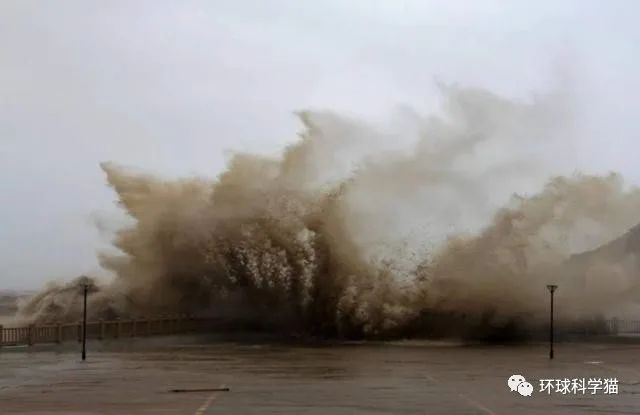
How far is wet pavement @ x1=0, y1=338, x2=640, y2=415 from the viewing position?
1952 cm

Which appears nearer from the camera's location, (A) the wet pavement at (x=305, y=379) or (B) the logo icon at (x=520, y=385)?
(A) the wet pavement at (x=305, y=379)

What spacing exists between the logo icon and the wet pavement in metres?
0.24

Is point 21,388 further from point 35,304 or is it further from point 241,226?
point 35,304

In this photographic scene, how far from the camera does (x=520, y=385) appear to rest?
81.6ft

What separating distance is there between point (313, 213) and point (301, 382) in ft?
116

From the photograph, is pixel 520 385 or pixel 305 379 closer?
pixel 520 385

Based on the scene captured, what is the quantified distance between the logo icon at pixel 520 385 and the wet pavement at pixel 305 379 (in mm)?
236

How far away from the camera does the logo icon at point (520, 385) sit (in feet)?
76.3

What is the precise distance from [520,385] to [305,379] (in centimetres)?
635

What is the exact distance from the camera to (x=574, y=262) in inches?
2467

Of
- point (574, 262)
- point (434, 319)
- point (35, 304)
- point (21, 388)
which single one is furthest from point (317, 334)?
point (21, 388)

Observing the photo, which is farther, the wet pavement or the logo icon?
the logo icon

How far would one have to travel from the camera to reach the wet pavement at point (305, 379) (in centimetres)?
1952

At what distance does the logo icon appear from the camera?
76.3ft
